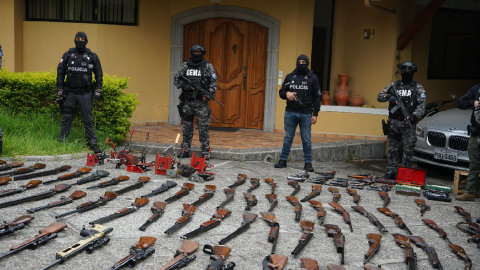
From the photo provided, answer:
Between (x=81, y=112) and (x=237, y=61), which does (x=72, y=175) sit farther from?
(x=237, y=61)

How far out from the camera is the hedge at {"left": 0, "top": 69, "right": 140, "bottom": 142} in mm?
9879

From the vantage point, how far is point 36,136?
30.0ft

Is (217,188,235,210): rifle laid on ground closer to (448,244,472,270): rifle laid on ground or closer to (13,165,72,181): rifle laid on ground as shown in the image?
(13,165,72,181): rifle laid on ground

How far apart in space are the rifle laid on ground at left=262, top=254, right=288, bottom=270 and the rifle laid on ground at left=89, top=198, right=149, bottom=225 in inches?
74.4

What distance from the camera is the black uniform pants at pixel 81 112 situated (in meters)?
9.07

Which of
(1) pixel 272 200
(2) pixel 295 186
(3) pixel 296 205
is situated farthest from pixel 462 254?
(2) pixel 295 186

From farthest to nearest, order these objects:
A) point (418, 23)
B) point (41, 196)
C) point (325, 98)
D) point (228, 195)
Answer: point (325, 98) → point (418, 23) → point (228, 195) → point (41, 196)

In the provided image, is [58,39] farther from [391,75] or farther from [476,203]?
[476,203]

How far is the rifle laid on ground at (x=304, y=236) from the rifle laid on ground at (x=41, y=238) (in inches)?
91.0

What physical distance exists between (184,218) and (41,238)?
1538 millimetres

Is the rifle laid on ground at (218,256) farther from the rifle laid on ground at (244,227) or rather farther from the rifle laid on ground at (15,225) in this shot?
the rifle laid on ground at (15,225)

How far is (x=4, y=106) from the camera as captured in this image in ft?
32.6

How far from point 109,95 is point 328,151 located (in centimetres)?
458

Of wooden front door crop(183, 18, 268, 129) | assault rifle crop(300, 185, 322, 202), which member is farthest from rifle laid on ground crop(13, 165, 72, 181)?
wooden front door crop(183, 18, 268, 129)
